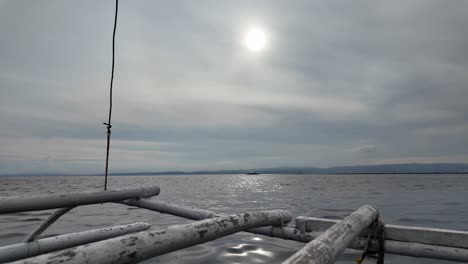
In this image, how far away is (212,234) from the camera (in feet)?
8.90

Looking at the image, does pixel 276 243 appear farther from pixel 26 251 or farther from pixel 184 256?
pixel 26 251

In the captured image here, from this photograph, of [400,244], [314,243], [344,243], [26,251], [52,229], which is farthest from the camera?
[52,229]

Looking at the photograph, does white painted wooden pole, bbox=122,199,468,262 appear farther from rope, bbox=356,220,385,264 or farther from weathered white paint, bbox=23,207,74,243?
weathered white paint, bbox=23,207,74,243

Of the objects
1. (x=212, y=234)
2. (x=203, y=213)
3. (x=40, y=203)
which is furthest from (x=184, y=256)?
(x=212, y=234)

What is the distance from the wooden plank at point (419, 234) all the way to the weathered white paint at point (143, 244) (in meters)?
1.83

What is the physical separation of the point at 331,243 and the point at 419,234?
252cm

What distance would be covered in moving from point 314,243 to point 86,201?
355 centimetres

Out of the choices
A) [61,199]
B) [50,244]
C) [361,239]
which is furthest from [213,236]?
[50,244]

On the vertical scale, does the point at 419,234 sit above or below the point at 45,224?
above

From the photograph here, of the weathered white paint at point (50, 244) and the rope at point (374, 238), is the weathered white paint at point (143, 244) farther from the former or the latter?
the weathered white paint at point (50, 244)

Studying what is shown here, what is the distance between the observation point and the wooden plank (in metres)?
3.74

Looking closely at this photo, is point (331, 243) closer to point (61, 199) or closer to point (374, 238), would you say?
point (374, 238)

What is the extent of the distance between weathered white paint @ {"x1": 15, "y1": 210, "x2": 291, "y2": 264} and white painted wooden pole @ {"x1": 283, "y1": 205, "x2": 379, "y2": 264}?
3.00ft

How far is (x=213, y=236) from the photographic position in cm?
273
